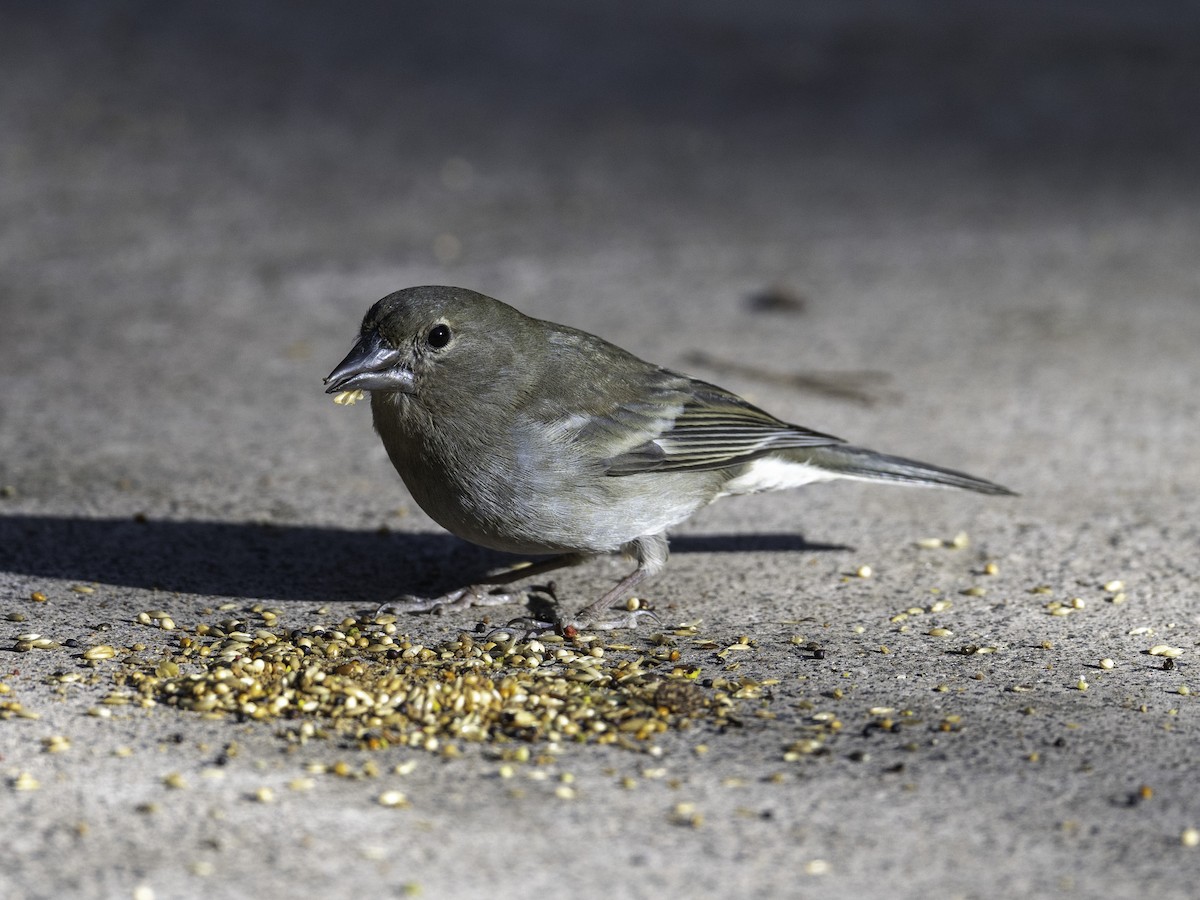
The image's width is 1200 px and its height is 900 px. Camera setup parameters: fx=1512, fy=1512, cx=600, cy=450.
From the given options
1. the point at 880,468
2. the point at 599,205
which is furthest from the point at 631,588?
the point at 599,205

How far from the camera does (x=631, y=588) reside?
486cm

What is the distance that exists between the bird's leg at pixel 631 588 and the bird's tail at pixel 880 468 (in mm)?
629

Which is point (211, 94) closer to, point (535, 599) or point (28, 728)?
point (535, 599)

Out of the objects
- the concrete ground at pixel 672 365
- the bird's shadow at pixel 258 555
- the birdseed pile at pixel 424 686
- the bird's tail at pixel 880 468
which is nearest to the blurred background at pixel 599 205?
the concrete ground at pixel 672 365

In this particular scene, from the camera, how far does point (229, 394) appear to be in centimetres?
676

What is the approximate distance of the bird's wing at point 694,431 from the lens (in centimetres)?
478

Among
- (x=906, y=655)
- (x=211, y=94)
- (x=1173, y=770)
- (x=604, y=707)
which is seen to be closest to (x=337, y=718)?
(x=604, y=707)

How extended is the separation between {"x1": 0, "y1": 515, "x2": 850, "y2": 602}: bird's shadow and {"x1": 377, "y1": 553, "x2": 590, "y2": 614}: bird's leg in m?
0.16

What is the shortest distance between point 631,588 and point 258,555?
133 cm

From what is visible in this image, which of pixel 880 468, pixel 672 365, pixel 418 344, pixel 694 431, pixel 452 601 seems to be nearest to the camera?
pixel 418 344

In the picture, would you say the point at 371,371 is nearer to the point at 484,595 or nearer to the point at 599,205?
the point at 484,595

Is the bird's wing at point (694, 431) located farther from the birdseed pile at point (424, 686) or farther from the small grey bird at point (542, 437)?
the birdseed pile at point (424, 686)

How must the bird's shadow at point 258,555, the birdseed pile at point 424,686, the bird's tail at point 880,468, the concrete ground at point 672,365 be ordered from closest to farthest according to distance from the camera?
the concrete ground at point 672,365 → the birdseed pile at point 424,686 → the bird's shadow at point 258,555 → the bird's tail at point 880,468

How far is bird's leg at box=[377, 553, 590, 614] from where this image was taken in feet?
15.7
